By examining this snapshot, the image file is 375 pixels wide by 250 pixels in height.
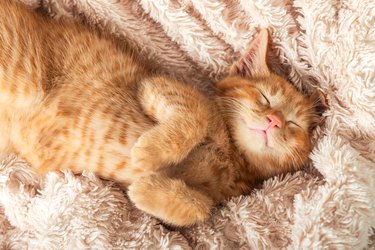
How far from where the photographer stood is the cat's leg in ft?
3.65

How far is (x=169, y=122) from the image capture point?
3.85ft

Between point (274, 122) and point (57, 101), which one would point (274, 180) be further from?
point (57, 101)

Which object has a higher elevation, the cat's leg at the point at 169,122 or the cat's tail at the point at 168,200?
the cat's leg at the point at 169,122

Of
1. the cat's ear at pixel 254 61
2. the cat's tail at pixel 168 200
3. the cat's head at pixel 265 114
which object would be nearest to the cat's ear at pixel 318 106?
the cat's head at pixel 265 114

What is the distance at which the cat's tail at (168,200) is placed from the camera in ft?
3.62

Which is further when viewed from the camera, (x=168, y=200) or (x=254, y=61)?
(x=254, y=61)

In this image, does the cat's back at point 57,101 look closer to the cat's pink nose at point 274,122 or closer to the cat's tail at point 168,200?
the cat's tail at point 168,200

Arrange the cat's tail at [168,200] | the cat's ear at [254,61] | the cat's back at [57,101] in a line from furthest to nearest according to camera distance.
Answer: the cat's ear at [254,61] → the cat's back at [57,101] → the cat's tail at [168,200]

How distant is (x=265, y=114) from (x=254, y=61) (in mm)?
191

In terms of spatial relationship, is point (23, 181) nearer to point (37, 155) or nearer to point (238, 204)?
point (37, 155)

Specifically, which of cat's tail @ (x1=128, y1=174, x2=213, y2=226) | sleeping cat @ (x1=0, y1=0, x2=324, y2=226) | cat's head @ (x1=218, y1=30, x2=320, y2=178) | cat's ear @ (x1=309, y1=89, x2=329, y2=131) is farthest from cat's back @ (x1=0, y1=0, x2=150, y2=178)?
cat's ear @ (x1=309, y1=89, x2=329, y2=131)

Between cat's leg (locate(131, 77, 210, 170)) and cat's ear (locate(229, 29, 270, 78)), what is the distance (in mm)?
183

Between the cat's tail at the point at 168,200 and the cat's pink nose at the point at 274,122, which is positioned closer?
the cat's tail at the point at 168,200

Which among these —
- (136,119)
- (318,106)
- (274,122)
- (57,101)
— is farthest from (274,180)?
(57,101)
